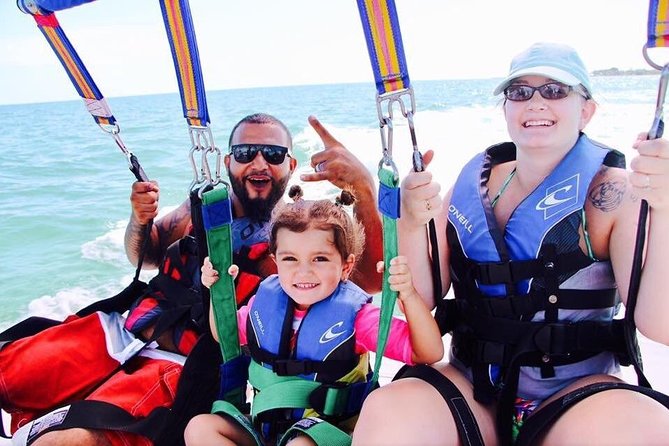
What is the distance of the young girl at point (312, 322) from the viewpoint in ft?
5.85

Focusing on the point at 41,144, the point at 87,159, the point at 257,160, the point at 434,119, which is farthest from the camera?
the point at 41,144

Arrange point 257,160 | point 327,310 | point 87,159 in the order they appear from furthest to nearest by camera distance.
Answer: point 87,159
point 257,160
point 327,310

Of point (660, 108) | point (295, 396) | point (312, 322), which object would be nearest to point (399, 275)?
point (312, 322)

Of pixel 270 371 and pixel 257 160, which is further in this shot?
pixel 257 160

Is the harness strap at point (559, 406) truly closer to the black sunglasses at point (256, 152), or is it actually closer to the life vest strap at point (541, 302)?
the life vest strap at point (541, 302)

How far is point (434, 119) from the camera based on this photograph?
18.2 m

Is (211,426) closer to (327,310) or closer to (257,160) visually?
(327,310)

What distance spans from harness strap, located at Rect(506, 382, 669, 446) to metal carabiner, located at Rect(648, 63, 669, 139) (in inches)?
23.8

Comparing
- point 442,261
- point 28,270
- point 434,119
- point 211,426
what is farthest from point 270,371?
point 434,119

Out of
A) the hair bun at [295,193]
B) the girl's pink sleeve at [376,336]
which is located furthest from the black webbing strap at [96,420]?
the hair bun at [295,193]

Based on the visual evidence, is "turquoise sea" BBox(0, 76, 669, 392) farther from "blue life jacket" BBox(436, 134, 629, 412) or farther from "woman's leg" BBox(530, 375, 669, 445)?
"woman's leg" BBox(530, 375, 669, 445)

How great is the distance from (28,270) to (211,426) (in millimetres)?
6320

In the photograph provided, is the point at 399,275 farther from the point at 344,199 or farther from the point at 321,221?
the point at 344,199

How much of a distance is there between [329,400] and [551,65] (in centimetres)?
112
